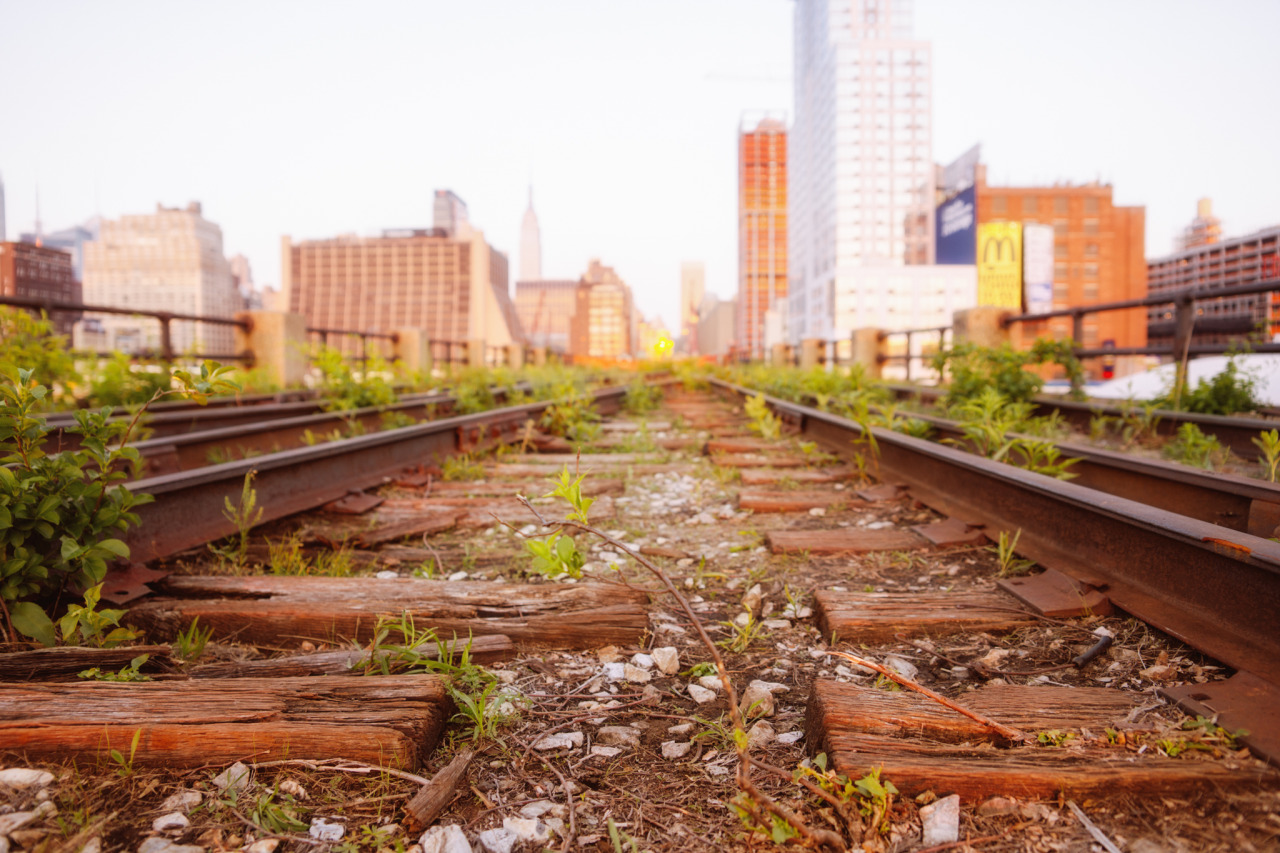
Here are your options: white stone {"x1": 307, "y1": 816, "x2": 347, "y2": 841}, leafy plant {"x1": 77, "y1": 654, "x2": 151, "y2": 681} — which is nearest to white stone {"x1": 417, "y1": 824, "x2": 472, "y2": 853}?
white stone {"x1": 307, "y1": 816, "x2": 347, "y2": 841}

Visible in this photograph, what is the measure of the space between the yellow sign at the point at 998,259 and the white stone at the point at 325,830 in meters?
75.8

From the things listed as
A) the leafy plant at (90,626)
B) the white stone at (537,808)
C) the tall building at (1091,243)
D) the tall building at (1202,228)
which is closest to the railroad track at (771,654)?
the white stone at (537,808)

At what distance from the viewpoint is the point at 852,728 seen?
4.05 feet

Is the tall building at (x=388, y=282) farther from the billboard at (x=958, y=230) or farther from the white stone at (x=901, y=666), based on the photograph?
the white stone at (x=901, y=666)

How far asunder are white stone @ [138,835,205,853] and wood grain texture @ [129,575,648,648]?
2.43ft

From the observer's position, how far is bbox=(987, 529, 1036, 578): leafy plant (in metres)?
2.30

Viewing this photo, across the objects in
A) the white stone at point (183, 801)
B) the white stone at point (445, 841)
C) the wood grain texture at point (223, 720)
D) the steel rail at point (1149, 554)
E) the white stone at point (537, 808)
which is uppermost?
the steel rail at point (1149, 554)

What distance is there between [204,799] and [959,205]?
81415 mm

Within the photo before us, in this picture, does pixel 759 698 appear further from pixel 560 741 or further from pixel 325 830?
pixel 325 830

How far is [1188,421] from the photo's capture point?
4984 millimetres

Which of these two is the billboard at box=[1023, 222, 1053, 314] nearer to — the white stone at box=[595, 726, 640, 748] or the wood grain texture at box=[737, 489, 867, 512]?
the wood grain texture at box=[737, 489, 867, 512]

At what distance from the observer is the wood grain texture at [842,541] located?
2617 millimetres

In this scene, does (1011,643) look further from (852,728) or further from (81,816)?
(81,816)

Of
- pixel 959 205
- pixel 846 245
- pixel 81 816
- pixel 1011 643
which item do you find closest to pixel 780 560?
pixel 1011 643
